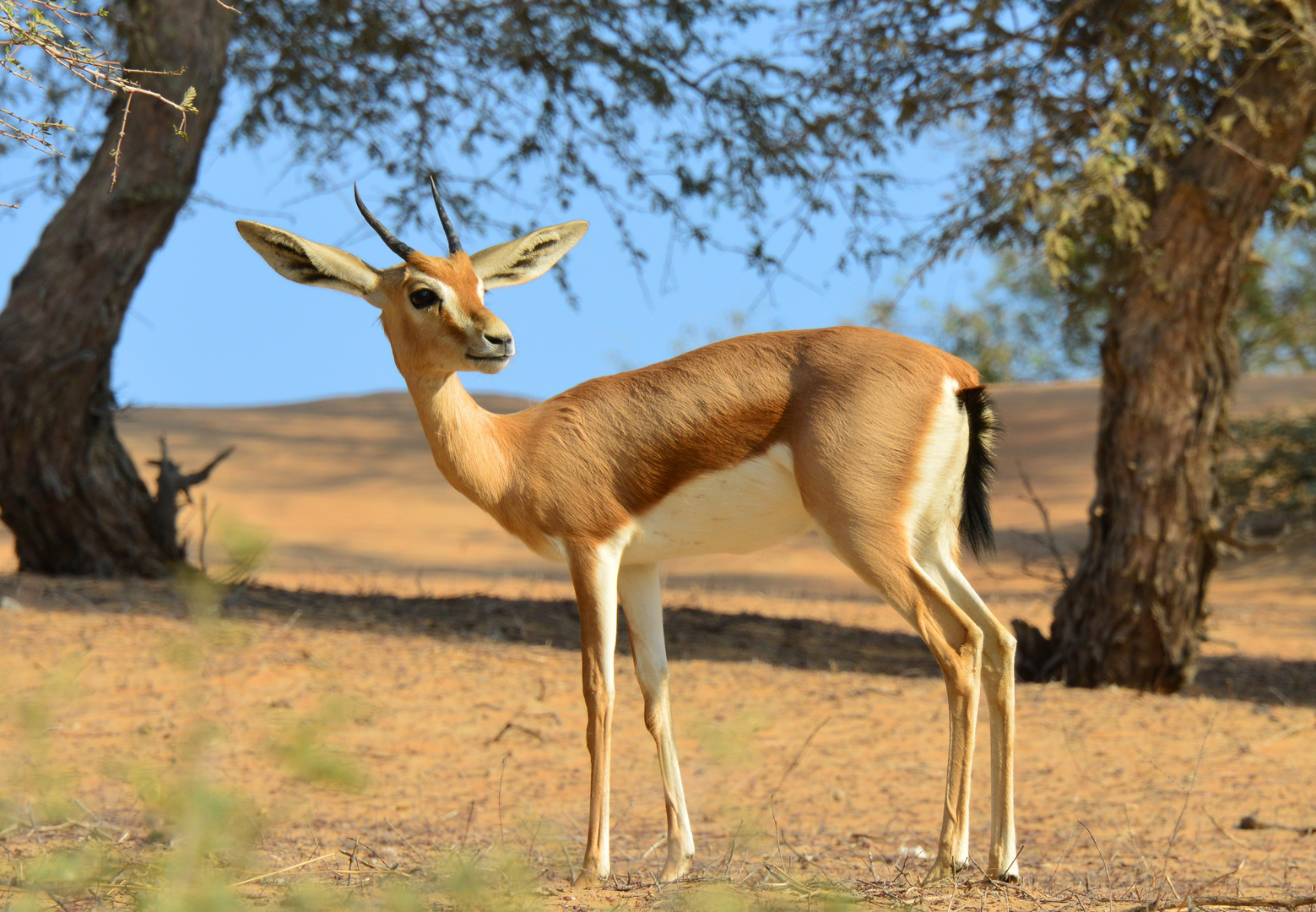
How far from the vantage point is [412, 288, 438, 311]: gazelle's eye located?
159 inches

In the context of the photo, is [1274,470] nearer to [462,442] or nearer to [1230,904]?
[1230,904]

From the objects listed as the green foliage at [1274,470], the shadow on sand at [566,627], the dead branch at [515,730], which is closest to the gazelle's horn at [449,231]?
the dead branch at [515,730]

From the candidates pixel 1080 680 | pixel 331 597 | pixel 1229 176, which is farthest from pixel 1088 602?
pixel 331 597

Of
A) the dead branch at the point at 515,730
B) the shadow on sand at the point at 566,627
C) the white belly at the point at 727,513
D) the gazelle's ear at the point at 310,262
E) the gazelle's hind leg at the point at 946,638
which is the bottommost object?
the dead branch at the point at 515,730

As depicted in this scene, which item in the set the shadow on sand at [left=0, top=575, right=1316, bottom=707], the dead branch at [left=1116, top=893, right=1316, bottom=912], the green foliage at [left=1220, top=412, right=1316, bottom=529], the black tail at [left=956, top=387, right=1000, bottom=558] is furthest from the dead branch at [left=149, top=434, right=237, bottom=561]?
the green foliage at [left=1220, top=412, right=1316, bottom=529]

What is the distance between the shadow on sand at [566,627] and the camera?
9156 millimetres

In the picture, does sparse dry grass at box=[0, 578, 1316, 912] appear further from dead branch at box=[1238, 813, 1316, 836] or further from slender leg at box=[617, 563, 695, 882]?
slender leg at box=[617, 563, 695, 882]

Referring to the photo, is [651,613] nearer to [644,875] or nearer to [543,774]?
[644,875]

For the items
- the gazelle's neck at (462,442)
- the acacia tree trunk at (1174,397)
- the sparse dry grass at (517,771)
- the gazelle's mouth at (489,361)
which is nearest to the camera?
the sparse dry grass at (517,771)

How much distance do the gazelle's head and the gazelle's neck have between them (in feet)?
0.34

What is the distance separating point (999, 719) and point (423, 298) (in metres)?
2.50

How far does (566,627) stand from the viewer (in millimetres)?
9844

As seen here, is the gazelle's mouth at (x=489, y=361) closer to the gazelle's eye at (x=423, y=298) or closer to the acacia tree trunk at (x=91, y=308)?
the gazelle's eye at (x=423, y=298)

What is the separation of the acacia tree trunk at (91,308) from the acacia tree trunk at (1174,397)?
290 inches
